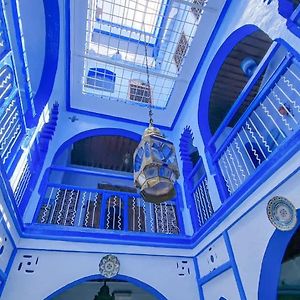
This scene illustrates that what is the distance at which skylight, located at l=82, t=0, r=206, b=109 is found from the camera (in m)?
4.28

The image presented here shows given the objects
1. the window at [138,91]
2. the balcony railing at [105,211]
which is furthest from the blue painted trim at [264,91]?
the window at [138,91]

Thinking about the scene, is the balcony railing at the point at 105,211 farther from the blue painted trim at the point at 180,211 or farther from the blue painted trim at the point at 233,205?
the blue painted trim at the point at 233,205

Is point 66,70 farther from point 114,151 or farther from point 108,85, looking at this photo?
point 114,151

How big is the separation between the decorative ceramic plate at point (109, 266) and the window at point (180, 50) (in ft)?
12.1

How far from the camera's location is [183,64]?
4.80 m

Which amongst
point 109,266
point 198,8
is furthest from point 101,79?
point 109,266

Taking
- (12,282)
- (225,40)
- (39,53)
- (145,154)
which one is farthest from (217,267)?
(39,53)

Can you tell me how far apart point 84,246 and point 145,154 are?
212cm

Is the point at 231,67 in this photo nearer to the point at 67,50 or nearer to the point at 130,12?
the point at 130,12

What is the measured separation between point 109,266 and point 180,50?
13.1 ft

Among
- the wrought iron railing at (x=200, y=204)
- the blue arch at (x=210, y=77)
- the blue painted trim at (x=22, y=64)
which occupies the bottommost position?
the wrought iron railing at (x=200, y=204)

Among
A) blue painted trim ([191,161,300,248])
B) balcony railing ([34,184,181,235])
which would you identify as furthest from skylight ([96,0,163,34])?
blue painted trim ([191,161,300,248])

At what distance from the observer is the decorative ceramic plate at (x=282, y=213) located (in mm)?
2078

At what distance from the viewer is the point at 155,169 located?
190 cm
